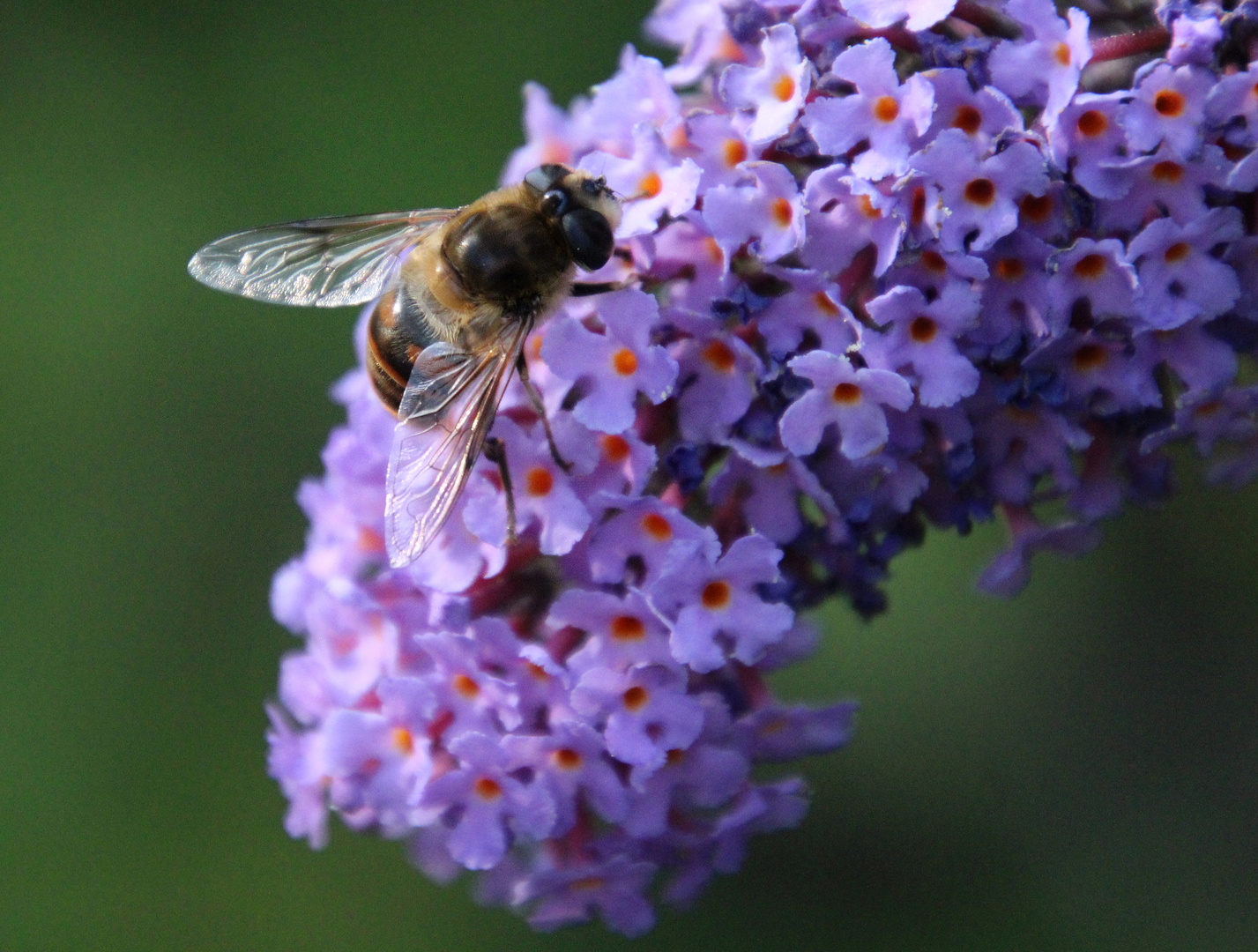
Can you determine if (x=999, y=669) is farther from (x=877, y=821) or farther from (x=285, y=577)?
(x=285, y=577)

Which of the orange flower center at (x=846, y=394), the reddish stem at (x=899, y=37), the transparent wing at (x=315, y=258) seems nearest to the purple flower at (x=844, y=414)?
the orange flower center at (x=846, y=394)

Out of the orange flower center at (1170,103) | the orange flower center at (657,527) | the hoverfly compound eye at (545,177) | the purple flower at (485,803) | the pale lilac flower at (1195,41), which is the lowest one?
the purple flower at (485,803)

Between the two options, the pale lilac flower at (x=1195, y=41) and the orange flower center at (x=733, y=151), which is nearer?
the pale lilac flower at (x=1195, y=41)

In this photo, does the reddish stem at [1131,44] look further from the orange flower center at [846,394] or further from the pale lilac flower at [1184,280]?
the orange flower center at [846,394]

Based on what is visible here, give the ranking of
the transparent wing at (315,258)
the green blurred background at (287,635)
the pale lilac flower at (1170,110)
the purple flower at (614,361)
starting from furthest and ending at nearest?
the green blurred background at (287,635)
the transparent wing at (315,258)
the purple flower at (614,361)
the pale lilac flower at (1170,110)

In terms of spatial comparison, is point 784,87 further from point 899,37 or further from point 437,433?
point 437,433

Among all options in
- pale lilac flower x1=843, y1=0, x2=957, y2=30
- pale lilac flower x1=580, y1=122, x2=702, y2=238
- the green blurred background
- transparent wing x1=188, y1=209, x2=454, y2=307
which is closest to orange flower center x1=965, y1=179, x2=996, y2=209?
pale lilac flower x1=843, y1=0, x2=957, y2=30

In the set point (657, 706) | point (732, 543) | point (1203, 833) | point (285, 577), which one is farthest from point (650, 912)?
point (1203, 833)
